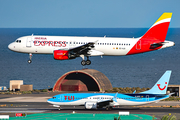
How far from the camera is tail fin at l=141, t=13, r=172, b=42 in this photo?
7262cm

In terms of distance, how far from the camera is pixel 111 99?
73.8 metres

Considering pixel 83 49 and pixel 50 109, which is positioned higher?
pixel 83 49

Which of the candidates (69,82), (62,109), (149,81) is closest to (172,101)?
(62,109)

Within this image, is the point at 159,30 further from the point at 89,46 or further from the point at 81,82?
the point at 81,82

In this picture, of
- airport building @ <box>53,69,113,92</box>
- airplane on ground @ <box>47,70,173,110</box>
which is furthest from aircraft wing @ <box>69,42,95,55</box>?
airport building @ <box>53,69,113,92</box>

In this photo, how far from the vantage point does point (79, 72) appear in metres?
116

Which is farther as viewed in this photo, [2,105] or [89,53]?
[2,105]

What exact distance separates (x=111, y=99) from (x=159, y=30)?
679 inches

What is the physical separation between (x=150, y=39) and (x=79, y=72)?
4814cm

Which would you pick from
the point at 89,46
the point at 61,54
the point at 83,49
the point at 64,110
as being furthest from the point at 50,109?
the point at 89,46

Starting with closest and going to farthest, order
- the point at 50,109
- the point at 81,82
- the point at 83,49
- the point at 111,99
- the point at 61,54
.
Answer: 1. the point at 61,54
2. the point at 83,49
3. the point at 111,99
4. the point at 50,109
5. the point at 81,82

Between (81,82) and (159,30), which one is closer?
(159,30)

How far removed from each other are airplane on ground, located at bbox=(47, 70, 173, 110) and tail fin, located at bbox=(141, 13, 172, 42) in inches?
384

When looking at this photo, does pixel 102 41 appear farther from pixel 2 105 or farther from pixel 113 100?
pixel 2 105
